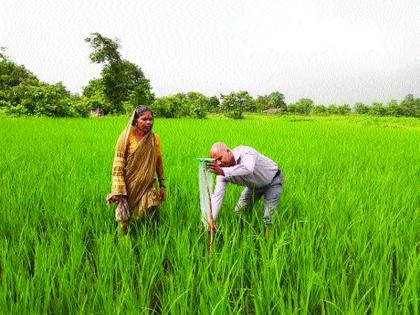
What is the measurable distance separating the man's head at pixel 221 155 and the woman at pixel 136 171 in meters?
0.51

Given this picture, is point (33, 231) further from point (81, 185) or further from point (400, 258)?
point (400, 258)

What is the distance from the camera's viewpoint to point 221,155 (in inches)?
79.1

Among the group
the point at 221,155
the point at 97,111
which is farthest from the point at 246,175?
the point at 97,111

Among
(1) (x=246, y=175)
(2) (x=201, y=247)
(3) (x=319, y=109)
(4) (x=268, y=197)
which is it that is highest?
(3) (x=319, y=109)

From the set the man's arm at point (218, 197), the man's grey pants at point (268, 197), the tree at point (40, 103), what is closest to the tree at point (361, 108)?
the tree at point (40, 103)

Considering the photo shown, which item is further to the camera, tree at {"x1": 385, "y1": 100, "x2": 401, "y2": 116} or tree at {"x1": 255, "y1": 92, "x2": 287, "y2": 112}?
tree at {"x1": 255, "y1": 92, "x2": 287, "y2": 112}

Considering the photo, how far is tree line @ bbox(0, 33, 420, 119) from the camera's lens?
51.2 ft

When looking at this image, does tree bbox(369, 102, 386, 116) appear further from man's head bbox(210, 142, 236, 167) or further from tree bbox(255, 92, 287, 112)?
man's head bbox(210, 142, 236, 167)

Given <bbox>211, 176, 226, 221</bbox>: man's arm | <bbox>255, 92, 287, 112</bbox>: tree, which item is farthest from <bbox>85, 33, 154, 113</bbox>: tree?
<bbox>211, 176, 226, 221</bbox>: man's arm

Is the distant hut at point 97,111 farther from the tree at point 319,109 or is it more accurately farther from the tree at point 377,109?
the tree at point 377,109

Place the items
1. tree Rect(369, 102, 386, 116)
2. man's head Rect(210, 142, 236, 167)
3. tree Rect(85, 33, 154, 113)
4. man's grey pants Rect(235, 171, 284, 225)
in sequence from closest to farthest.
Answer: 1. man's head Rect(210, 142, 236, 167)
2. man's grey pants Rect(235, 171, 284, 225)
3. tree Rect(85, 33, 154, 113)
4. tree Rect(369, 102, 386, 116)

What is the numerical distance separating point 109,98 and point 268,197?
25.3 m

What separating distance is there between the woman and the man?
492mm

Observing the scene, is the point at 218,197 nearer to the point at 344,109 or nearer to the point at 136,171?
the point at 136,171
